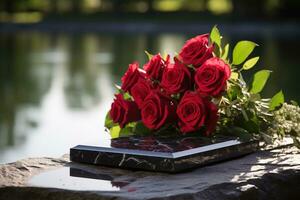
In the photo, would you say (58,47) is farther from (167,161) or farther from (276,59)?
(167,161)

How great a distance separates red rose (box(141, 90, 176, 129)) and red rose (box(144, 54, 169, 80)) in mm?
83

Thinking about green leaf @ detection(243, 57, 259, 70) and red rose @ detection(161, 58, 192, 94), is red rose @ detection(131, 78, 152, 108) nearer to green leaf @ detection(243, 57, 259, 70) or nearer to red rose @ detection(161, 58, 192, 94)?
red rose @ detection(161, 58, 192, 94)

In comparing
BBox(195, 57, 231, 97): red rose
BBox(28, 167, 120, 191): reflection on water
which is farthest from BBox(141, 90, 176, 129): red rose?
BBox(28, 167, 120, 191): reflection on water

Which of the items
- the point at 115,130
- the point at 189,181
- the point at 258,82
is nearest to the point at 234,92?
the point at 258,82

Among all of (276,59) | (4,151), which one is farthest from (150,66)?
(276,59)

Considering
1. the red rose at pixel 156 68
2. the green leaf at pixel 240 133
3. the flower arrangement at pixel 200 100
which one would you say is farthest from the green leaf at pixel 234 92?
the red rose at pixel 156 68

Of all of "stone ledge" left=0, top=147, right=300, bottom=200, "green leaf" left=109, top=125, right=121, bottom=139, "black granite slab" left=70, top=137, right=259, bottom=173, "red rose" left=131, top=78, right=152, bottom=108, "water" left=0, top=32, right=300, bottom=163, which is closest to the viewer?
"stone ledge" left=0, top=147, right=300, bottom=200

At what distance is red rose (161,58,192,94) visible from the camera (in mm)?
2746

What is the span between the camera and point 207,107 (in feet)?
8.87

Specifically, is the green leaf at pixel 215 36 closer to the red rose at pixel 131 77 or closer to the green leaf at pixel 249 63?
the green leaf at pixel 249 63

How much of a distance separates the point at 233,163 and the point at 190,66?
36 cm

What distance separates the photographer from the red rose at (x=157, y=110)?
2.74 m

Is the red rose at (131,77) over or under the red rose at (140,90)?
over

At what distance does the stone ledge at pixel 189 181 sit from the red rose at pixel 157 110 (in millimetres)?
253
